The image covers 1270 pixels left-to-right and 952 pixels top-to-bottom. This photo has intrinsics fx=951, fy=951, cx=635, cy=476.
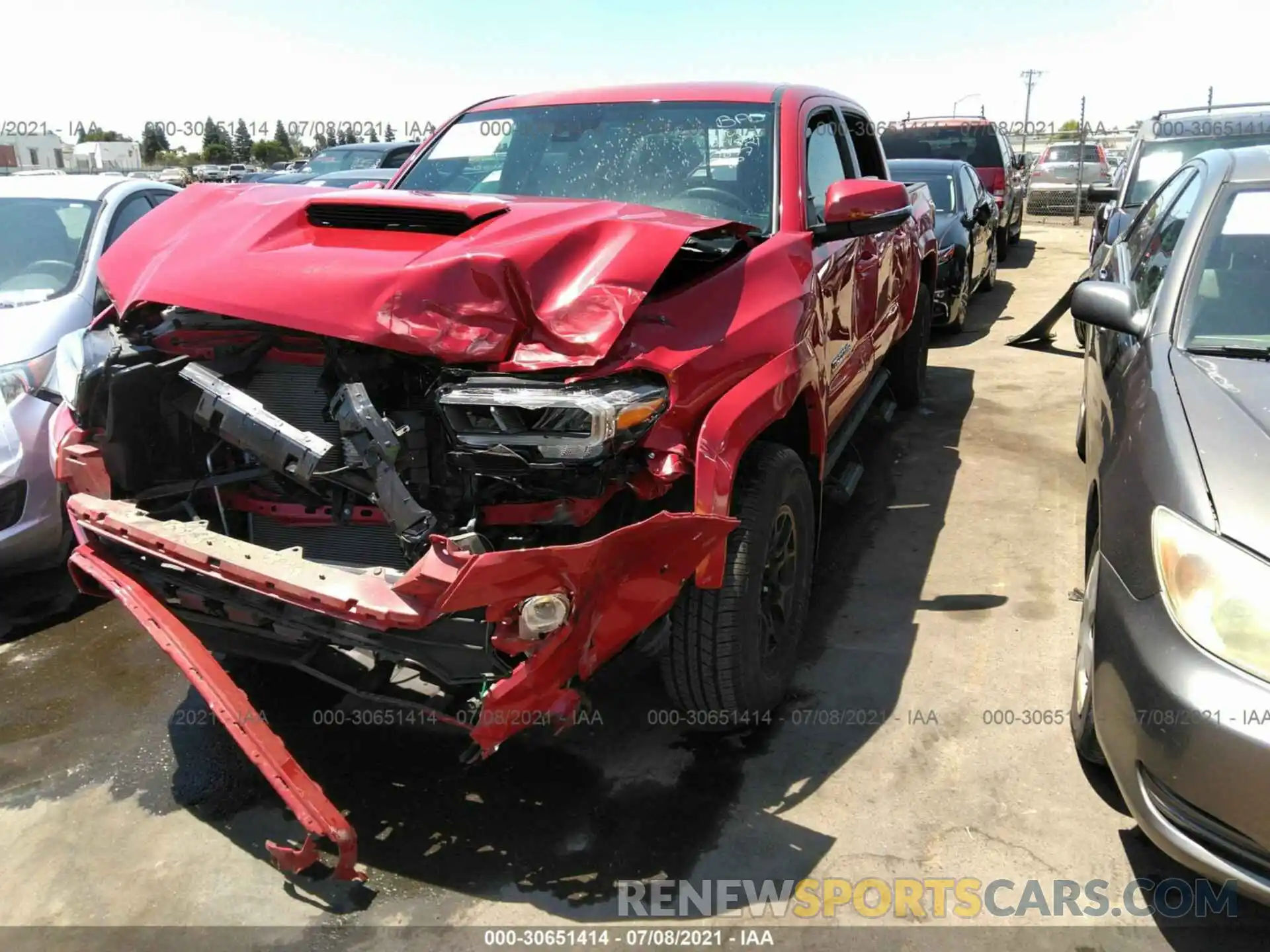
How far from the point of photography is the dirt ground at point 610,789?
2.51 m

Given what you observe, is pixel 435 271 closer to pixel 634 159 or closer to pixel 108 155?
pixel 634 159

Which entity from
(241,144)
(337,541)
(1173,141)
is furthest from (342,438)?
(241,144)

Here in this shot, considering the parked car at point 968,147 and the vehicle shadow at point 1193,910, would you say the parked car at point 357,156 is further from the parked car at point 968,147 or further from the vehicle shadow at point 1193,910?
the vehicle shadow at point 1193,910

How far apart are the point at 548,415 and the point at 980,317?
895cm

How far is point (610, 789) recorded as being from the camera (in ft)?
9.43

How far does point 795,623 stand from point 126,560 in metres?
2.11

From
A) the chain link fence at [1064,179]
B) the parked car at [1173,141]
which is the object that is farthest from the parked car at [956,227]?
the chain link fence at [1064,179]

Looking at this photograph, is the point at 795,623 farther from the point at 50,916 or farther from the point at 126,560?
the point at 50,916

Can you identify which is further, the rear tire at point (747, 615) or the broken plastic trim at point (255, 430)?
the rear tire at point (747, 615)

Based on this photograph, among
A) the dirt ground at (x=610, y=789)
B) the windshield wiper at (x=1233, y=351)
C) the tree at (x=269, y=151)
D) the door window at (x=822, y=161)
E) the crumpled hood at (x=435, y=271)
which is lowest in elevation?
the dirt ground at (x=610, y=789)

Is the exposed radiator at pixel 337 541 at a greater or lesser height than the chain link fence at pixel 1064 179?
lesser

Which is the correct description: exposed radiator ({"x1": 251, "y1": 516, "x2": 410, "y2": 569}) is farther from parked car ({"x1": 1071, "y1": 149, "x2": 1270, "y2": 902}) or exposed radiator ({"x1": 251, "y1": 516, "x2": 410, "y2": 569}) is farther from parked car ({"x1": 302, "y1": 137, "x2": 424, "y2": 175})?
parked car ({"x1": 302, "y1": 137, "x2": 424, "y2": 175})

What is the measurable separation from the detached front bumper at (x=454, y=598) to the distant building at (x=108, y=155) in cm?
2659

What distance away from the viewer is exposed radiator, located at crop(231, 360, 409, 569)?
2744 mm
